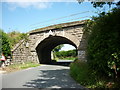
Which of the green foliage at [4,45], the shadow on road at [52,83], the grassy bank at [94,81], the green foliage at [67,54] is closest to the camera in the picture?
the grassy bank at [94,81]

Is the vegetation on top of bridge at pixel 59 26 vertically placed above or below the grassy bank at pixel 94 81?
above

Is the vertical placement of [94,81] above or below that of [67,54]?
above

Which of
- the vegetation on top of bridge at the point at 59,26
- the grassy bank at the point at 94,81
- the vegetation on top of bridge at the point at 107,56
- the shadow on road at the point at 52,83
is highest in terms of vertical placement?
the vegetation on top of bridge at the point at 59,26

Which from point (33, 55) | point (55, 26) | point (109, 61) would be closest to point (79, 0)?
point (109, 61)

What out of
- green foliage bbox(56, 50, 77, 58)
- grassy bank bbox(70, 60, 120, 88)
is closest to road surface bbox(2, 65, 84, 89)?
grassy bank bbox(70, 60, 120, 88)

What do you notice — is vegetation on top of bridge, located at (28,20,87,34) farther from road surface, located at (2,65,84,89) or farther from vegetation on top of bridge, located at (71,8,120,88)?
vegetation on top of bridge, located at (71,8,120,88)

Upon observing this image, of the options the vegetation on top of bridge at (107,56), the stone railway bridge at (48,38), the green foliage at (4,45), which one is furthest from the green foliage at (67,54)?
the vegetation on top of bridge at (107,56)

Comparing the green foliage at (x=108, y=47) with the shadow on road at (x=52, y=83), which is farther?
the shadow on road at (x=52, y=83)

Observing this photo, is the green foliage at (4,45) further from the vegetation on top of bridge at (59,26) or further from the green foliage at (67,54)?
the green foliage at (67,54)

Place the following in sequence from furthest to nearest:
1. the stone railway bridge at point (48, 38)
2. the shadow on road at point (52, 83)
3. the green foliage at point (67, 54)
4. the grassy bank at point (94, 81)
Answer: the green foliage at point (67, 54), the stone railway bridge at point (48, 38), the shadow on road at point (52, 83), the grassy bank at point (94, 81)

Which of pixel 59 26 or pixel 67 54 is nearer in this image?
pixel 59 26

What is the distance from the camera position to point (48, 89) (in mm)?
5172

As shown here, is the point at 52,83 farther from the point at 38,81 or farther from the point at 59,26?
the point at 59,26

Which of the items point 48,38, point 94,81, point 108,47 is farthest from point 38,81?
point 48,38
